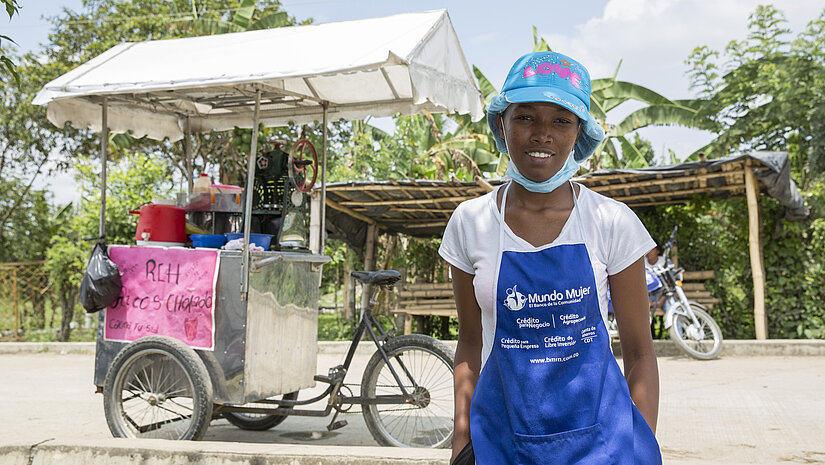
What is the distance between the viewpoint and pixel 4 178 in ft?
61.0

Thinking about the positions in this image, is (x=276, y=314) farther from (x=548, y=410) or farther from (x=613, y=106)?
(x=613, y=106)

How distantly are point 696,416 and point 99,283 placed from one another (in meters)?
4.74

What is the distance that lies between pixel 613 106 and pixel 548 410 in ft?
51.5

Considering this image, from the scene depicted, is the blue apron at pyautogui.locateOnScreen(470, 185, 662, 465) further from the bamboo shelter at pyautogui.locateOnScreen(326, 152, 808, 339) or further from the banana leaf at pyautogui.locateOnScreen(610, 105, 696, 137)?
the banana leaf at pyautogui.locateOnScreen(610, 105, 696, 137)

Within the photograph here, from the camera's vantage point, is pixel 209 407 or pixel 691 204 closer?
pixel 209 407

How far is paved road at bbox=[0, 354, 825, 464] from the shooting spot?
4.87 m

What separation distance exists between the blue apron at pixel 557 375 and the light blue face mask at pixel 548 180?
15 cm

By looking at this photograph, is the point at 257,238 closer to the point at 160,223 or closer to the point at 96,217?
the point at 160,223

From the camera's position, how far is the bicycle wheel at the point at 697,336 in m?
9.62

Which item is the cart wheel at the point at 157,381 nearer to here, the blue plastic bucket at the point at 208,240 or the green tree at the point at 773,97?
the blue plastic bucket at the point at 208,240

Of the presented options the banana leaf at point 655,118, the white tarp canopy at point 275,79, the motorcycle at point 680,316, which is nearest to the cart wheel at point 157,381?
the white tarp canopy at point 275,79

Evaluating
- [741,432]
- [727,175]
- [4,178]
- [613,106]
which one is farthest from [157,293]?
[4,178]

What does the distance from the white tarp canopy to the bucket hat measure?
2.50 metres

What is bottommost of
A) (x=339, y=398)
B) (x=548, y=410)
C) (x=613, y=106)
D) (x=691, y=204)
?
(x=339, y=398)
